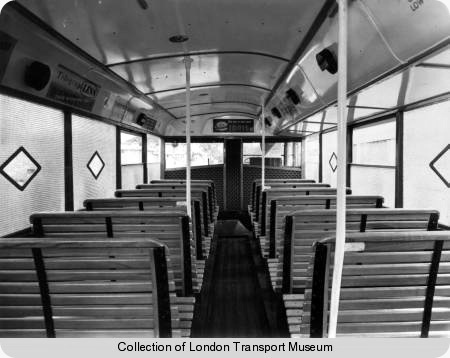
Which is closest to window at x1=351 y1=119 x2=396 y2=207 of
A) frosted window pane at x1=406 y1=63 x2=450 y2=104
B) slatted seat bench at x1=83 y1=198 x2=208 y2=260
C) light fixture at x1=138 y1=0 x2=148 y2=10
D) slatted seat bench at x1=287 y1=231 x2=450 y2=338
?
frosted window pane at x1=406 y1=63 x2=450 y2=104

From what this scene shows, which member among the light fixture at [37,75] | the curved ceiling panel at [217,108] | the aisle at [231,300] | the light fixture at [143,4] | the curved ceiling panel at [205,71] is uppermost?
the curved ceiling panel at [217,108]

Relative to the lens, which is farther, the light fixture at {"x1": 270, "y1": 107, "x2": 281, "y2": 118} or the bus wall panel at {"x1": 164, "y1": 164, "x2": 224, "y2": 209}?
the bus wall panel at {"x1": 164, "y1": 164, "x2": 224, "y2": 209}

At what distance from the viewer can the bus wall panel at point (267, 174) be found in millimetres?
8242

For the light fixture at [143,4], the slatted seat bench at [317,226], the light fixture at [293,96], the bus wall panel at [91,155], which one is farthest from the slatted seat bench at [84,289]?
the light fixture at [293,96]

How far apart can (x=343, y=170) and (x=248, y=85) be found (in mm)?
4043

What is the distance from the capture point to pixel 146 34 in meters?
2.75

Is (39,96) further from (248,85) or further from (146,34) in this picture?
(248,85)

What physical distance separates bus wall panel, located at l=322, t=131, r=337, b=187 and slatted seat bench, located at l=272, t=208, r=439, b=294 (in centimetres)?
366

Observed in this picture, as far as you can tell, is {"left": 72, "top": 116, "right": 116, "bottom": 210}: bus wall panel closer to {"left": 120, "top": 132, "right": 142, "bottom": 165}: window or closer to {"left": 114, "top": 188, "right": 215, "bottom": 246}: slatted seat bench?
{"left": 114, "top": 188, "right": 215, "bottom": 246}: slatted seat bench

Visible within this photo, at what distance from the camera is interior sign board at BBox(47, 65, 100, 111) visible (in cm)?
301

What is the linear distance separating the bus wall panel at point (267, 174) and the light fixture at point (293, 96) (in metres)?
3.56

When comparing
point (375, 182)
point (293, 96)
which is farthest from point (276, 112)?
point (375, 182)

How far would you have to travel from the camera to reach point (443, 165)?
2984 millimetres

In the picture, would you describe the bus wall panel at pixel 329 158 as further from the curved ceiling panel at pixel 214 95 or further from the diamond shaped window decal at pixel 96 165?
the diamond shaped window decal at pixel 96 165
